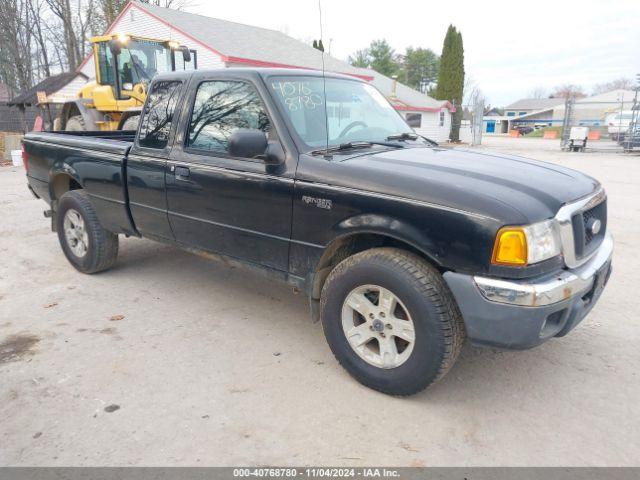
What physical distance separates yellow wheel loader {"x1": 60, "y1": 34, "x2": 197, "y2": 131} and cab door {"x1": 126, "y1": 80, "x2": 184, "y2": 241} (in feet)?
27.7

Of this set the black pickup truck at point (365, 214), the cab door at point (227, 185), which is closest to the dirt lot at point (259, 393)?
the black pickup truck at point (365, 214)

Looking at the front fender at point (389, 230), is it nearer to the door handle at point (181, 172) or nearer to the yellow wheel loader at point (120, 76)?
the door handle at point (181, 172)

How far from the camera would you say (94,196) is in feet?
15.3

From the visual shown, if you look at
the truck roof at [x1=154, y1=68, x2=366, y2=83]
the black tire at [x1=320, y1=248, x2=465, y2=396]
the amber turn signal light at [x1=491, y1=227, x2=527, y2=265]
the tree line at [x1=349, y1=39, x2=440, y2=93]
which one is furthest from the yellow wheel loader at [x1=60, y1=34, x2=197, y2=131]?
the tree line at [x1=349, y1=39, x2=440, y2=93]

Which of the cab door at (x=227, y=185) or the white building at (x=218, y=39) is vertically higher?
the white building at (x=218, y=39)

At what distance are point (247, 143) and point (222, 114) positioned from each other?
2.54 ft

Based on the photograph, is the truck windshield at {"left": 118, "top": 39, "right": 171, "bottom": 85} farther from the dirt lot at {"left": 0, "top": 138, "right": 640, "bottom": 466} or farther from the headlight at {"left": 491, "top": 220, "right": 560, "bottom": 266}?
the headlight at {"left": 491, "top": 220, "right": 560, "bottom": 266}

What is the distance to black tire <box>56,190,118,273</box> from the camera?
477 centimetres

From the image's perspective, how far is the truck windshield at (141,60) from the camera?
481 inches

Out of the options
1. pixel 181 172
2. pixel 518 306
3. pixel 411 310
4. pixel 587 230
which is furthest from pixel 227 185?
pixel 587 230

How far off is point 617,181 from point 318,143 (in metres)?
11.5

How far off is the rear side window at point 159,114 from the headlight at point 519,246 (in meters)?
2.76

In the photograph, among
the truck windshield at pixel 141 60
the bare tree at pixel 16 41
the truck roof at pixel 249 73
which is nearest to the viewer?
the truck roof at pixel 249 73

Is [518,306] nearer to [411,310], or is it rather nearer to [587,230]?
[411,310]
